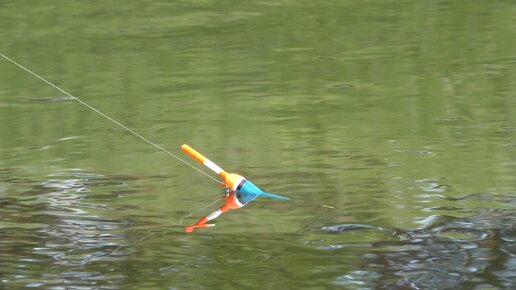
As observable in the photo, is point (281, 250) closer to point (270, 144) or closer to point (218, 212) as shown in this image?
point (218, 212)

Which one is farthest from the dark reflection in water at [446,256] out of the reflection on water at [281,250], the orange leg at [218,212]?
the orange leg at [218,212]

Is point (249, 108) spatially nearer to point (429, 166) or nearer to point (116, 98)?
point (116, 98)

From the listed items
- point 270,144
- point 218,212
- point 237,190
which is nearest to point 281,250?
point 218,212

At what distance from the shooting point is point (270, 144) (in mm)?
7055

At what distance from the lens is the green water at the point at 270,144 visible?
5.09m

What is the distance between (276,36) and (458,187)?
4.61 meters

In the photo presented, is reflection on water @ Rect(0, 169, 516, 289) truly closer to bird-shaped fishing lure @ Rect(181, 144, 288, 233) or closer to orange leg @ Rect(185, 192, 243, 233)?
orange leg @ Rect(185, 192, 243, 233)

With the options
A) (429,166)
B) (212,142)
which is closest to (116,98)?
(212,142)

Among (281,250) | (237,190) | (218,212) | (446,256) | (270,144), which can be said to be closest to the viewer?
(446,256)

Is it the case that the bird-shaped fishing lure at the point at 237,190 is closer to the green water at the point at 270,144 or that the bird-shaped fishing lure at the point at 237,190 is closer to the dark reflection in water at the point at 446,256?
the green water at the point at 270,144

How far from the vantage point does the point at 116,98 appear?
852 cm

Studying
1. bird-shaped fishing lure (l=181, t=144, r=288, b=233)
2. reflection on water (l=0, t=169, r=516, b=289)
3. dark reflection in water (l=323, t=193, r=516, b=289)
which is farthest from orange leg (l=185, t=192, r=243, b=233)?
dark reflection in water (l=323, t=193, r=516, b=289)

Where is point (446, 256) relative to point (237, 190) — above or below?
below

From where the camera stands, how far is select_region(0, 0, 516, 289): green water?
509 centimetres
